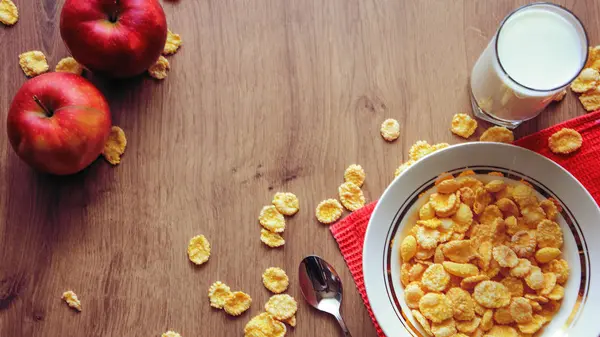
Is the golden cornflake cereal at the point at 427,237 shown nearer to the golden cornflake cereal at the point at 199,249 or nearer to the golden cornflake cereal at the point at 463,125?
the golden cornflake cereal at the point at 463,125

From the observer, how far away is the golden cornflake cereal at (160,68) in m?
0.92

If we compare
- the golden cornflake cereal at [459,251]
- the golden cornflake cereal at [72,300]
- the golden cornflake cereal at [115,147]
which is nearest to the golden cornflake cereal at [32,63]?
the golden cornflake cereal at [115,147]

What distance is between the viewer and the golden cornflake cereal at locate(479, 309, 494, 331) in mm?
830

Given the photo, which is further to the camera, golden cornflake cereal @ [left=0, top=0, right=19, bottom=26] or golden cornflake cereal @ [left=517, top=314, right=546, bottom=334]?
golden cornflake cereal @ [left=0, top=0, right=19, bottom=26]

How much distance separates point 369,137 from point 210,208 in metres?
0.26

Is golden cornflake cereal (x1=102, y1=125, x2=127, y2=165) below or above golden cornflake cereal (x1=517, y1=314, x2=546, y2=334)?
above

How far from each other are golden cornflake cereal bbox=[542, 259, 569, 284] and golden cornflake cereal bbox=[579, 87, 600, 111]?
23 centimetres

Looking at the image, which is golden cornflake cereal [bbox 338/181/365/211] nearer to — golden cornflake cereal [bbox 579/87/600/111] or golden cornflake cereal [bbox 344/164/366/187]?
golden cornflake cereal [bbox 344/164/366/187]

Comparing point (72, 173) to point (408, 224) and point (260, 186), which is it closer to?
point (260, 186)

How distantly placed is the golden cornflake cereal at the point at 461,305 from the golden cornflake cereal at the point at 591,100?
337 millimetres

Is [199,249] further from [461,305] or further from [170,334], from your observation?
[461,305]

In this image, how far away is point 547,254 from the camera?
832 mm

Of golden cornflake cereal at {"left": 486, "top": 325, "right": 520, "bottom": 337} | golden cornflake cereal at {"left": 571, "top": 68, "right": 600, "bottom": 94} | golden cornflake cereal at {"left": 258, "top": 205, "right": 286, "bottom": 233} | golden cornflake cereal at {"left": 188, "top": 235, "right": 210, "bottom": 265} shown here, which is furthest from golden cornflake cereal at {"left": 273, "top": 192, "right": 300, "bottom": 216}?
golden cornflake cereal at {"left": 571, "top": 68, "right": 600, "bottom": 94}

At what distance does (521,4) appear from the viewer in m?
0.92
